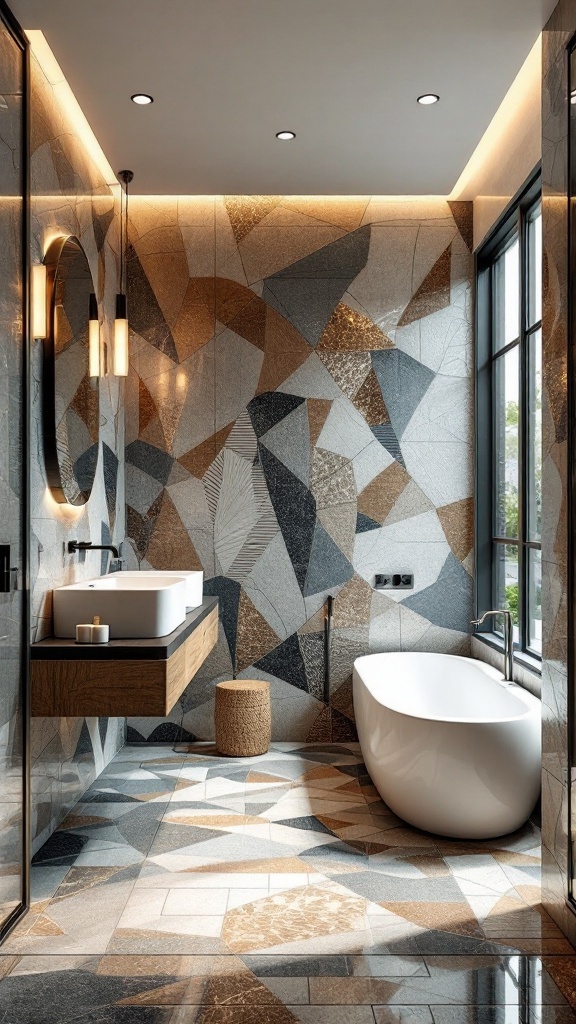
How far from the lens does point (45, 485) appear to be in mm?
3111

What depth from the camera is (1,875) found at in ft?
8.09

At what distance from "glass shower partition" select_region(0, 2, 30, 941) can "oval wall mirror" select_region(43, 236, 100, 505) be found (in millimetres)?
355

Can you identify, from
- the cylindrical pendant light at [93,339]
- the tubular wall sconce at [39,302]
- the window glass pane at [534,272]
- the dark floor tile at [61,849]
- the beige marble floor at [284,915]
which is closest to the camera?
the beige marble floor at [284,915]

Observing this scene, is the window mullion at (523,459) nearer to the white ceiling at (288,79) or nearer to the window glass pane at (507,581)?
the window glass pane at (507,581)

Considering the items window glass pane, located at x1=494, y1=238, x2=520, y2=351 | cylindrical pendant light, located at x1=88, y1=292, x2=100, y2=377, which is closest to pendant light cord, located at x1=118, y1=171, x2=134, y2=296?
cylindrical pendant light, located at x1=88, y1=292, x2=100, y2=377

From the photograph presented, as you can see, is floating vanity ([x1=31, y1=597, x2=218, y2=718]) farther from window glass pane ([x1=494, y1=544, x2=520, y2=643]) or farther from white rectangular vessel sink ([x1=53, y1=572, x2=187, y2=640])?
→ window glass pane ([x1=494, y1=544, x2=520, y2=643])

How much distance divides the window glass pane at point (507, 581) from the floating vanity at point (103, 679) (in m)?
1.95

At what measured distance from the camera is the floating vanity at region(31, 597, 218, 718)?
272 centimetres

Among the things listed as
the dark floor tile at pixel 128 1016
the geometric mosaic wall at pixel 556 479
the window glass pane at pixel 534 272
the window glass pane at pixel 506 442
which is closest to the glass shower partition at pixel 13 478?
the dark floor tile at pixel 128 1016

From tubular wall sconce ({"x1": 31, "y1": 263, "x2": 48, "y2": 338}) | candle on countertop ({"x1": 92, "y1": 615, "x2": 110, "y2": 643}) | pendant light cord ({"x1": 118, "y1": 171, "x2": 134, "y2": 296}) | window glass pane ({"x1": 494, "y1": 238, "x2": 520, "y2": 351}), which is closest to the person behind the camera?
candle on countertop ({"x1": 92, "y1": 615, "x2": 110, "y2": 643})

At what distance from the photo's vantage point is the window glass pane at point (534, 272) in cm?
380

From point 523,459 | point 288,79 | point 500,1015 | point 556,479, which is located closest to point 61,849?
point 500,1015

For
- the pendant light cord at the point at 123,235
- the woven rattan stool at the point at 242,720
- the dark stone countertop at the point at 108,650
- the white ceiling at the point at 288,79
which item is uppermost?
the white ceiling at the point at 288,79

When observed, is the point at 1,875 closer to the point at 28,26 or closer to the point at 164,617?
the point at 164,617
